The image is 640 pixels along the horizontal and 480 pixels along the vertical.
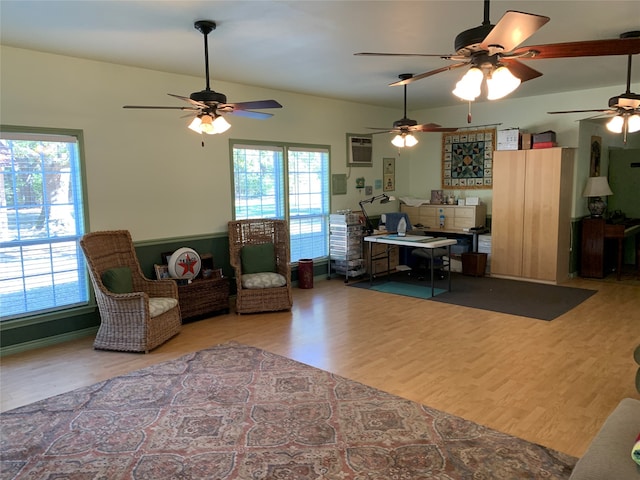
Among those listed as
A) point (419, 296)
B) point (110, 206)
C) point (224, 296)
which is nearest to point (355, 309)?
point (419, 296)

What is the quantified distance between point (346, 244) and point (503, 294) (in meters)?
2.26

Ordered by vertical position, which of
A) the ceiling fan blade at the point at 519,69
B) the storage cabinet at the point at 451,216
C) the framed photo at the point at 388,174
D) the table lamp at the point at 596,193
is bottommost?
the storage cabinet at the point at 451,216

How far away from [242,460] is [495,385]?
1.95 meters

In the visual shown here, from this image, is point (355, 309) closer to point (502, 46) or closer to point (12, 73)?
point (502, 46)

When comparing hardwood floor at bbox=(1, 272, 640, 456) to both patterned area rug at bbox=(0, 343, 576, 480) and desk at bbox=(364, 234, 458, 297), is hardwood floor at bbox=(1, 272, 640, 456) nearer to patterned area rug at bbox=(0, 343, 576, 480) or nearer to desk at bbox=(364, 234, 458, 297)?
patterned area rug at bbox=(0, 343, 576, 480)

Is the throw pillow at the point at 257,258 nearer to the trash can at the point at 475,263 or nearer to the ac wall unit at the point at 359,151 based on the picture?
the ac wall unit at the point at 359,151

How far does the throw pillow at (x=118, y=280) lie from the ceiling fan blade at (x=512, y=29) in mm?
3712

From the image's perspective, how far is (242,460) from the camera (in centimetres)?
260

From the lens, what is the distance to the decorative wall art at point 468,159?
7586mm

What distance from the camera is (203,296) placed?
520 centimetres

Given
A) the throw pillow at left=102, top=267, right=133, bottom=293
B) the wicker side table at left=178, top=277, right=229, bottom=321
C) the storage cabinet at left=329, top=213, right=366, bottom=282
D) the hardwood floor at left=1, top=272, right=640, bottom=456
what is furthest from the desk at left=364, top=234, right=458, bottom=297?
the throw pillow at left=102, top=267, right=133, bottom=293

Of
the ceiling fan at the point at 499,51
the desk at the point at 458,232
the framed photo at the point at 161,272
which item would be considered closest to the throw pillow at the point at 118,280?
the framed photo at the point at 161,272

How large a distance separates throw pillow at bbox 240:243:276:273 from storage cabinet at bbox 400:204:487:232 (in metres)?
3.34

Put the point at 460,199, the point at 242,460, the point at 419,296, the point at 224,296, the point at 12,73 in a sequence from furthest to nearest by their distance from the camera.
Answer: the point at 460,199 < the point at 419,296 < the point at 224,296 < the point at 12,73 < the point at 242,460
